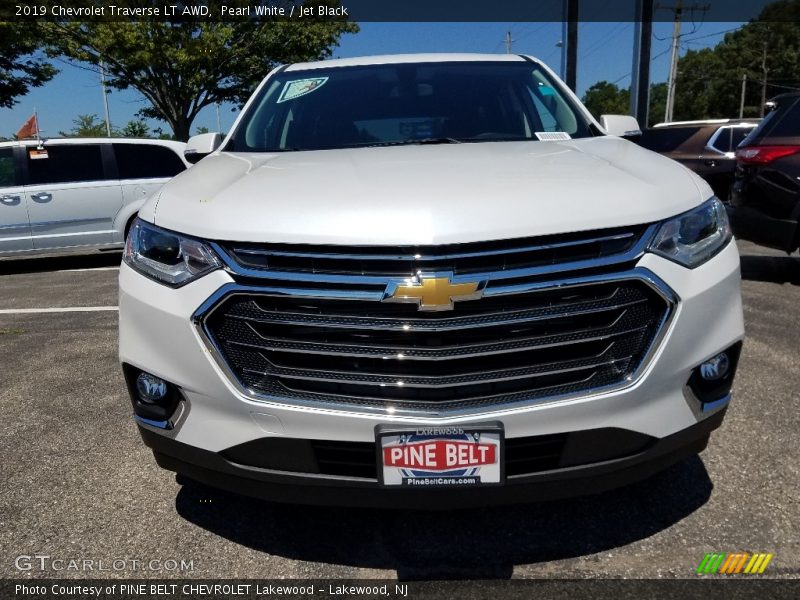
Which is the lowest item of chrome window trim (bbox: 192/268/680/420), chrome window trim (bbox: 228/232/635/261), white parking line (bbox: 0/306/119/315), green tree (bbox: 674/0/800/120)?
green tree (bbox: 674/0/800/120)

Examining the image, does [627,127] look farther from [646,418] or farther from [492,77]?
[646,418]

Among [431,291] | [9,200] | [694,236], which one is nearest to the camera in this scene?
[431,291]

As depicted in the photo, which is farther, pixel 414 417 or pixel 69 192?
pixel 69 192

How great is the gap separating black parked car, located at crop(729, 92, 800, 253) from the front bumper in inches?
153

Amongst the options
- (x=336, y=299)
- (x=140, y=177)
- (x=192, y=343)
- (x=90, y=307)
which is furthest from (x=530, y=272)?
(x=140, y=177)

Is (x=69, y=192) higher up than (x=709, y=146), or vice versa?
(x=69, y=192)

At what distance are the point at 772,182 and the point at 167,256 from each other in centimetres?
506

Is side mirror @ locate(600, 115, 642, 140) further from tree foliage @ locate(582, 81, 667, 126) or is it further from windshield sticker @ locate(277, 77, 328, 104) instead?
tree foliage @ locate(582, 81, 667, 126)

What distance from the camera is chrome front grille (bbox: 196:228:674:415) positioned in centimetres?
179

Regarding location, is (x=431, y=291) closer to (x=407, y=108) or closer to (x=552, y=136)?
(x=552, y=136)

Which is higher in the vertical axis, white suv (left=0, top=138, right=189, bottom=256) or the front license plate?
the front license plate

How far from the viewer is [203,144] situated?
10.8 feet

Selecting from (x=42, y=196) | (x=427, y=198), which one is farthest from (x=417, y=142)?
(x=42, y=196)

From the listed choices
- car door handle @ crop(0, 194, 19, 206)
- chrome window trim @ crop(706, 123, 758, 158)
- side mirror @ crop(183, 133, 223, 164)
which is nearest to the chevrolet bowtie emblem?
side mirror @ crop(183, 133, 223, 164)
